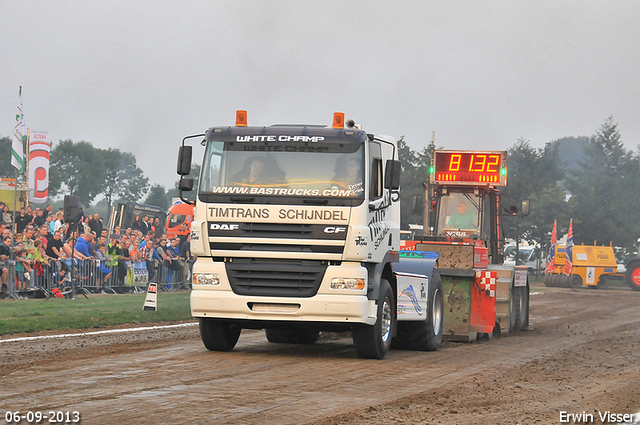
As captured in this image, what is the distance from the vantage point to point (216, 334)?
11.4 m

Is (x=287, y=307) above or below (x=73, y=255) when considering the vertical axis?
below

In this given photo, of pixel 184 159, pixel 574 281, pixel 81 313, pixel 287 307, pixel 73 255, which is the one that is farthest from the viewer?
pixel 574 281

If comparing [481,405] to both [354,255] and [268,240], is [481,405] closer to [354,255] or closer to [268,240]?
[354,255]

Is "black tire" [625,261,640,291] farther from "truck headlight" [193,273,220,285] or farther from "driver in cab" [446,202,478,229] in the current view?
"truck headlight" [193,273,220,285]

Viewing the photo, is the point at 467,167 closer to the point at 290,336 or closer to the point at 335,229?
the point at 290,336

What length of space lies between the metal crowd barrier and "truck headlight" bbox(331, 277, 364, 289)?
11684mm

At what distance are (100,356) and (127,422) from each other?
4414 millimetres

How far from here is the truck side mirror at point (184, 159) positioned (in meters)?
11.0

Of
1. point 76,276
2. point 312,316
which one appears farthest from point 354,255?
point 76,276

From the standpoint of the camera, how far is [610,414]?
24.2ft

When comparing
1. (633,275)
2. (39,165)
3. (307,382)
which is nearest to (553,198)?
(633,275)

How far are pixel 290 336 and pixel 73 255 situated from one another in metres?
9.12

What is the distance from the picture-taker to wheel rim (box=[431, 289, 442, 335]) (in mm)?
13434

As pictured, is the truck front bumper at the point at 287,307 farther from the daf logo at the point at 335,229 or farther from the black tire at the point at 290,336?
the black tire at the point at 290,336
